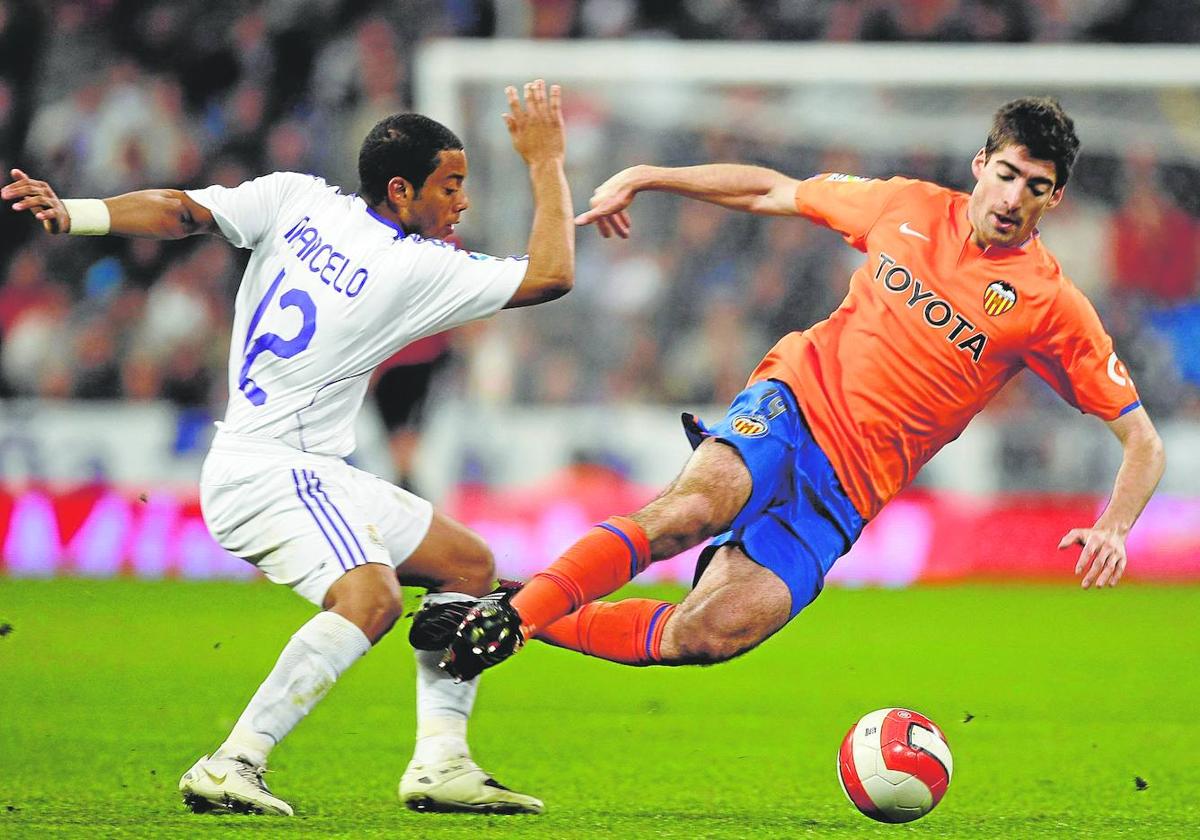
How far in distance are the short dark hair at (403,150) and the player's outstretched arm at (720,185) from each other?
62 cm

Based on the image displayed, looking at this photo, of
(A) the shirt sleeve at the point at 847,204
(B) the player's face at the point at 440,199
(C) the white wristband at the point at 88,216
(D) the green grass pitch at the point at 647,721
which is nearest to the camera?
(C) the white wristband at the point at 88,216

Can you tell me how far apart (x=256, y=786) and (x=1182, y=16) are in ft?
44.3

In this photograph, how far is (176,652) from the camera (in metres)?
9.36

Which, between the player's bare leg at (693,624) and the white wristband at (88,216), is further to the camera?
the player's bare leg at (693,624)

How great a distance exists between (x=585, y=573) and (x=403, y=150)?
4.64 feet

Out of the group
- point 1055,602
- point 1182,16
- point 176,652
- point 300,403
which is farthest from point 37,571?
point 1182,16

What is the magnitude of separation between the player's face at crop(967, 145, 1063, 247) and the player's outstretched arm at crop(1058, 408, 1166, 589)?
0.70 meters

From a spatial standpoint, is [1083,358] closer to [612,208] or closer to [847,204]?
[847,204]

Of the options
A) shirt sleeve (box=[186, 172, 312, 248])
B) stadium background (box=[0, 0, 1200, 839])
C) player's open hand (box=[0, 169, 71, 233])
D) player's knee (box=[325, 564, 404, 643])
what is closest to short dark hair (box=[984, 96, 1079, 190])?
shirt sleeve (box=[186, 172, 312, 248])

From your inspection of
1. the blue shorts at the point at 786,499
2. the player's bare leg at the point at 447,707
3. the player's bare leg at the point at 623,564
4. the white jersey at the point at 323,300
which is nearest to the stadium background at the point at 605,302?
the blue shorts at the point at 786,499

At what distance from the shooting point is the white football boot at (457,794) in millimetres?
5234

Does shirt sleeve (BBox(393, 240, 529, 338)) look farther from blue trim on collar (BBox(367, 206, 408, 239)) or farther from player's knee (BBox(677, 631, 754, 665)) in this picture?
player's knee (BBox(677, 631, 754, 665))

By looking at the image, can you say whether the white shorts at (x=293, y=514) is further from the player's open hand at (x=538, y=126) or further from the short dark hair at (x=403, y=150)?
the player's open hand at (x=538, y=126)

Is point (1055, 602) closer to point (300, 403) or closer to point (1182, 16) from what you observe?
point (1182, 16)
